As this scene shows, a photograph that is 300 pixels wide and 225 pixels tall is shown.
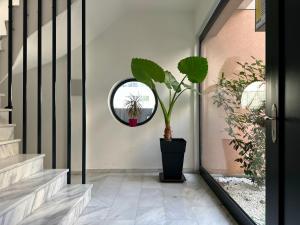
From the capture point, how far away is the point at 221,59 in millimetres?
3535

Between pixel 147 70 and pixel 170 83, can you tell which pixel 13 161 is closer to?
pixel 147 70

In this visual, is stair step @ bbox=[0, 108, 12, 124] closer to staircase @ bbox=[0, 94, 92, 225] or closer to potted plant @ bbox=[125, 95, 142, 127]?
staircase @ bbox=[0, 94, 92, 225]

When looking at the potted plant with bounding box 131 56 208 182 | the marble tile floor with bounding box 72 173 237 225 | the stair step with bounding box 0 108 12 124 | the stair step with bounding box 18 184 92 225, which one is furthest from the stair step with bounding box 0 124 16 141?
the potted plant with bounding box 131 56 208 182

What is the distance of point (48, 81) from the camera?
469 cm

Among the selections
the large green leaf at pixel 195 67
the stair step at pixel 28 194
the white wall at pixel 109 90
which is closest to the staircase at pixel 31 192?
the stair step at pixel 28 194

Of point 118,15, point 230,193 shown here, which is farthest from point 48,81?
point 230,193

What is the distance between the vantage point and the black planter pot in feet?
13.5

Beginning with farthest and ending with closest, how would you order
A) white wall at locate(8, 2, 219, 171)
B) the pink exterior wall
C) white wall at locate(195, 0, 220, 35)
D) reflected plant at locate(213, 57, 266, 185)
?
white wall at locate(8, 2, 219, 171), white wall at locate(195, 0, 220, 35), the pink exterior wall, reflected plant at locate(213, 57, 266, 185)

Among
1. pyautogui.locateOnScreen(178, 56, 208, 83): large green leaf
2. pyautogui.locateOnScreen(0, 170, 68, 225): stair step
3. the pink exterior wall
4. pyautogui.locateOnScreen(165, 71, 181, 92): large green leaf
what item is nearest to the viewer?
pyautogui.locateOnScreen(0, 170, 68, 225): stair step

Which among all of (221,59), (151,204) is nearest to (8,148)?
(151,204)

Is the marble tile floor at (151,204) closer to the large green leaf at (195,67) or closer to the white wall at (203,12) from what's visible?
the large green leaf at (195,67)

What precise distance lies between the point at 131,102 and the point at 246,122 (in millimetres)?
2629

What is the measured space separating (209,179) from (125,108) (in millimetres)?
1884

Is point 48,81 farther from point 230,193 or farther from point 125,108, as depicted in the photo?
point 230,193
